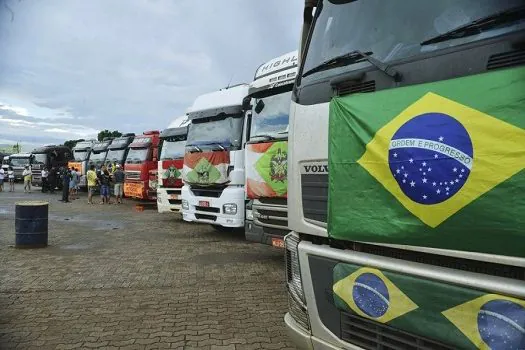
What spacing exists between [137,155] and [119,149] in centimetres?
415

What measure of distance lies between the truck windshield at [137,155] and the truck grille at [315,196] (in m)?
15.0

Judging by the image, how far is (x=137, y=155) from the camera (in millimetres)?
17844

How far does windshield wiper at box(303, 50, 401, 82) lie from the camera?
2603 millimetres

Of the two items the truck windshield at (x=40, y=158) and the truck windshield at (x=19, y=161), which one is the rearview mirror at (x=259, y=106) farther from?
the truck windshield at (x=19, y=161)

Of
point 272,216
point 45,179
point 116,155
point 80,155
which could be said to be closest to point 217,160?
point 272,216

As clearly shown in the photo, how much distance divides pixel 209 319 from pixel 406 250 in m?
3.15

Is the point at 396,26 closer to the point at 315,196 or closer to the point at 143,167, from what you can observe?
the point at 315,196

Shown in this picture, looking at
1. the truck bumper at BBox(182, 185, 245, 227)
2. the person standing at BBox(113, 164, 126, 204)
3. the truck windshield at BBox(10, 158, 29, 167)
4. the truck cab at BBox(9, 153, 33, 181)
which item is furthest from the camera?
the truck windshield at BBox(10, 158, 29, 167)

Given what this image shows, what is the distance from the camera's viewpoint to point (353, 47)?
304 cm

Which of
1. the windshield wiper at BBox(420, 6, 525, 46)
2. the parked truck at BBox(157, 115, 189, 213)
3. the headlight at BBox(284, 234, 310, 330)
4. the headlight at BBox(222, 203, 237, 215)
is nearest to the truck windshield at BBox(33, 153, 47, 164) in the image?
the parked truck at BBox(157, 115, 189, 213)

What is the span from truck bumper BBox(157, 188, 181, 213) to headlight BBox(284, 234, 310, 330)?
9.93 m

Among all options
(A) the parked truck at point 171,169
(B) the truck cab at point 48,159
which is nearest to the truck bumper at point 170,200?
(A) the parked truck at point 171,169

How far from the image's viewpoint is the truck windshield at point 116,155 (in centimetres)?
2114

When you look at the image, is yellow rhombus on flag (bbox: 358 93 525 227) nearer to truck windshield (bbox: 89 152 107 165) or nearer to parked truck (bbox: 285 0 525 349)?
parked truck (bbox: 285 0 525 349)
